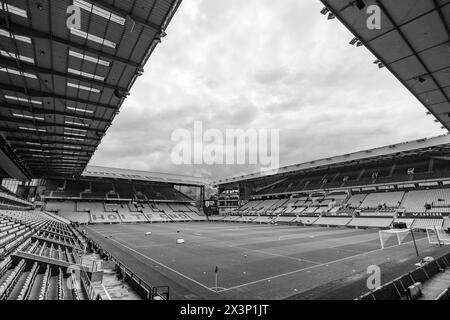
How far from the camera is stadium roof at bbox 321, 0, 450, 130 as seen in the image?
20.2 ft

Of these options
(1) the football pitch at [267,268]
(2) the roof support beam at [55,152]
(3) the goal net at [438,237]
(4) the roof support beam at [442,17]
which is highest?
(2) the roof support beam at [55,152]

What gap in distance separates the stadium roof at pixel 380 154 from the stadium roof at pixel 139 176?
22.3 m

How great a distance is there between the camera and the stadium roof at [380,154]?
3584cm

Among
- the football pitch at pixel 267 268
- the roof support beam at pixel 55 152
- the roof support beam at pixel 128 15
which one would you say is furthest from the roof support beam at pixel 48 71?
the roof support beam at pixel 55 152

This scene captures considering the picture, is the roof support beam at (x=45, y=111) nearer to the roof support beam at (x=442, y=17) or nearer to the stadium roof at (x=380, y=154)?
the roof support beam at (x=442, y=17)

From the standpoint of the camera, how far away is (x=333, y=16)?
6949 mm

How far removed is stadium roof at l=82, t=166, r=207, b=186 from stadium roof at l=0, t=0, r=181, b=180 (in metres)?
40.1

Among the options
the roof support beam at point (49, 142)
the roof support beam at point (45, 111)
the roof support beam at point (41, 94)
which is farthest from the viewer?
the roof support beam at point (49, 142)

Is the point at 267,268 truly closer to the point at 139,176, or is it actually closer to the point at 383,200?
the point at 383,200

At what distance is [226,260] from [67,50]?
1676 centimetres

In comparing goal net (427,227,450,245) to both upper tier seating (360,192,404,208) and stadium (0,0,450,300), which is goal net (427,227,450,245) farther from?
upper tier seating (360,192,404,208)

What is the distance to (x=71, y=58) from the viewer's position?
12.7 meters

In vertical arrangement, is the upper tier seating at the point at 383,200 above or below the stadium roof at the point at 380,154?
below
